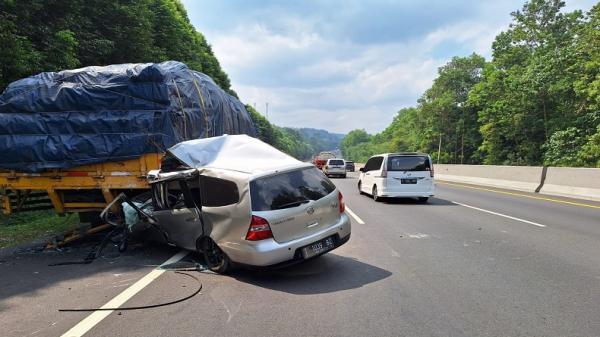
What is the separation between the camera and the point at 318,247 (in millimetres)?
5832

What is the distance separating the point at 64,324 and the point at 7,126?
507 cm

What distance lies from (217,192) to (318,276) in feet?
5.98

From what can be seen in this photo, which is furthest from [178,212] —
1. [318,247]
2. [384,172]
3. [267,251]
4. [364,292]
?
[384,172]

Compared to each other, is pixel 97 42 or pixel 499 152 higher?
pixel 97 42

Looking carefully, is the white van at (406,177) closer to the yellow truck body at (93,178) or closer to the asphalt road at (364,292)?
the asphalt road at (364,292)

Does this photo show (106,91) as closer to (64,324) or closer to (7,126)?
(7,126)

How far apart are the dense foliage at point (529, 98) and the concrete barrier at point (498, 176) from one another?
11.9 m

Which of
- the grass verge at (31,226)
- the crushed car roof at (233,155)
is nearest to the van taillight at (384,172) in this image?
the crushed car roof at (233,155)

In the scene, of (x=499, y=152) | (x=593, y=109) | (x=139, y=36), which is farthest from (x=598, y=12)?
(x=139, y=36)

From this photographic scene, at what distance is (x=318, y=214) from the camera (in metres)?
5.94

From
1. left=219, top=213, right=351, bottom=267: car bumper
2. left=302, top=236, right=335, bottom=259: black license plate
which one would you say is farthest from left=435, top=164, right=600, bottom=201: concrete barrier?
left=219, top=213, right=351, bottom=267: car bumper

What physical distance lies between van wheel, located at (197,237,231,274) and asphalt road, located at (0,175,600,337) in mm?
156

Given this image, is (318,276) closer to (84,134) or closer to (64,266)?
(64,266)

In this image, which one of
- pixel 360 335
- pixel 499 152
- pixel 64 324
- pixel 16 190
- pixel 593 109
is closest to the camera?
pixel 360 335
